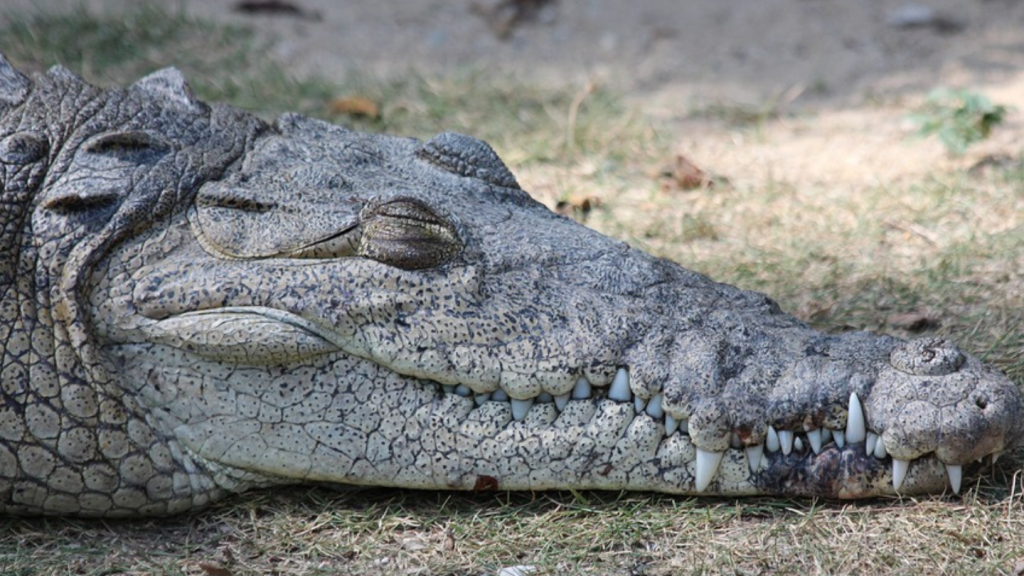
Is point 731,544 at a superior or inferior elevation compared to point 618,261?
inferior

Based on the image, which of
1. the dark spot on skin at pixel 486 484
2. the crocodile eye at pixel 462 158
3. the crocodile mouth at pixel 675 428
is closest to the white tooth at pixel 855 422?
the crocodile mouth at pixel 675 428

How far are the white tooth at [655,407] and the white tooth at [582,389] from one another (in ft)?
0.50

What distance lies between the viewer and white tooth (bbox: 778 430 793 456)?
282 centimetres

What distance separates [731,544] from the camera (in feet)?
9.28

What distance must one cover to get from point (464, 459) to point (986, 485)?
1.29 metres

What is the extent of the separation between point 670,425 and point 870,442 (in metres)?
0.46

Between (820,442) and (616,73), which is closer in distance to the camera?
(820,442)

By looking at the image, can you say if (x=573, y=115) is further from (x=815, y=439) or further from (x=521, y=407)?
(x=815, y=439)

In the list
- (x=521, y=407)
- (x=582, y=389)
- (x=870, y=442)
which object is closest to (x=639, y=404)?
(x=582, y=389)

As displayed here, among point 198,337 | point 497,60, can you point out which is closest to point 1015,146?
point 497,60

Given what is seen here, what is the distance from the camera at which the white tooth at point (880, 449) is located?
2.78 meters

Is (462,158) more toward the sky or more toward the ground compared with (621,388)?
more toward the sky

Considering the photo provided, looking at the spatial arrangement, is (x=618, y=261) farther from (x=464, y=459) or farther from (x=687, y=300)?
(x=464, y=459)

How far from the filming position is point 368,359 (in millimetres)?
3000
